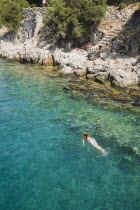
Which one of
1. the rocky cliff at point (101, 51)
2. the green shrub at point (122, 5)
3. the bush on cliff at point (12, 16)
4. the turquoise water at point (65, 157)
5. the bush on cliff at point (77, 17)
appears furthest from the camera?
the bush on cliff at point (12, 16)

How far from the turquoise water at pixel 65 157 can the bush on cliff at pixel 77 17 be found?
934 inches

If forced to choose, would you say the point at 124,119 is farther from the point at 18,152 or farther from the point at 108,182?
the point at 18,152

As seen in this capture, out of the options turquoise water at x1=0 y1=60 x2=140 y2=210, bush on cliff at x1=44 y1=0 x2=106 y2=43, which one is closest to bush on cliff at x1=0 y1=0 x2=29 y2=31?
bush on cliff at x1=44 y1=0 x2=106 y2=43

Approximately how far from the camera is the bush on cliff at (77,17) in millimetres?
39312

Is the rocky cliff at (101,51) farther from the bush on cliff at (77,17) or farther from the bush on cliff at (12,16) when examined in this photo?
the bush on cliff at (12,16)

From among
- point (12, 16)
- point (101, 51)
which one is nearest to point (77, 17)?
point (101, 51)

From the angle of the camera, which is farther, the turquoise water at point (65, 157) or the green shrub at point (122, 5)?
the green shrub at point (122, 5)

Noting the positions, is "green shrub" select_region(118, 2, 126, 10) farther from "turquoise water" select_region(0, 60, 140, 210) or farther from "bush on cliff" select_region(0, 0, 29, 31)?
"bush on cliff" select_region(0, 0, 29, 31)

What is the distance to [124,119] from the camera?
17.8m

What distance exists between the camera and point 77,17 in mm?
40688

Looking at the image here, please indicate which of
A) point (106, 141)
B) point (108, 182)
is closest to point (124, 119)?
point (106, 141)

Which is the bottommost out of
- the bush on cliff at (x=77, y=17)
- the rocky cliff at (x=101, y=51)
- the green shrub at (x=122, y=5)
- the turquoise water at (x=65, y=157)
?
the turquoise water at (x=65, y=157)

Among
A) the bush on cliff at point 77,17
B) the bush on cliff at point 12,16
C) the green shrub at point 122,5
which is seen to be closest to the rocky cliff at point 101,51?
the green shrub at point 122,5

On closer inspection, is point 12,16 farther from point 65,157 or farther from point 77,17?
point 65,157
